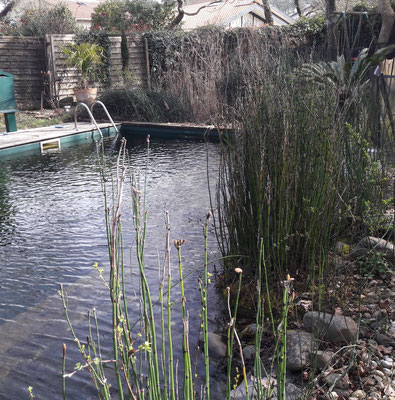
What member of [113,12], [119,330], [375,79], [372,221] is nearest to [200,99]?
[375,79]

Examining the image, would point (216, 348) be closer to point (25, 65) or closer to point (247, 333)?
point (247, 333)

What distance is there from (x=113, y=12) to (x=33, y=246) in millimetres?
14601

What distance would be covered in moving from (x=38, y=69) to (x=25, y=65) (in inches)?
11.7

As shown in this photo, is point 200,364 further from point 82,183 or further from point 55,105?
point 55,105

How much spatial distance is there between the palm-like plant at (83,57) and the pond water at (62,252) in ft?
16.7

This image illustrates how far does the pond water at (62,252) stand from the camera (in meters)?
2.23

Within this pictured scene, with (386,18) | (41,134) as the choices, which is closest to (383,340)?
(41,134)

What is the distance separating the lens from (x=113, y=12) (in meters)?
16.5

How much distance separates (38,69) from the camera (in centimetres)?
1123

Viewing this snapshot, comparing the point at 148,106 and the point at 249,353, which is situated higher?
the point at 148,106

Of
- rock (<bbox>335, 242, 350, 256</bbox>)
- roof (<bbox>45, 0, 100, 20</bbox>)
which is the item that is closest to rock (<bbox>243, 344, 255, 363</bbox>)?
rock (<bbox>335, 242, 350, 256</bbox>)

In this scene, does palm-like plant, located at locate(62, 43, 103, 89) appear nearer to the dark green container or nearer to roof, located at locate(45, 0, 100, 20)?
the dark green container

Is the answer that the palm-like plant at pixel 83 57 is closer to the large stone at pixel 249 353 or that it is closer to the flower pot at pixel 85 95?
the flower pot at pixel 85 95

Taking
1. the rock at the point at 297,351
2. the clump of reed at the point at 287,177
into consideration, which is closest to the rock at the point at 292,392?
the rock at the point at 297,351
